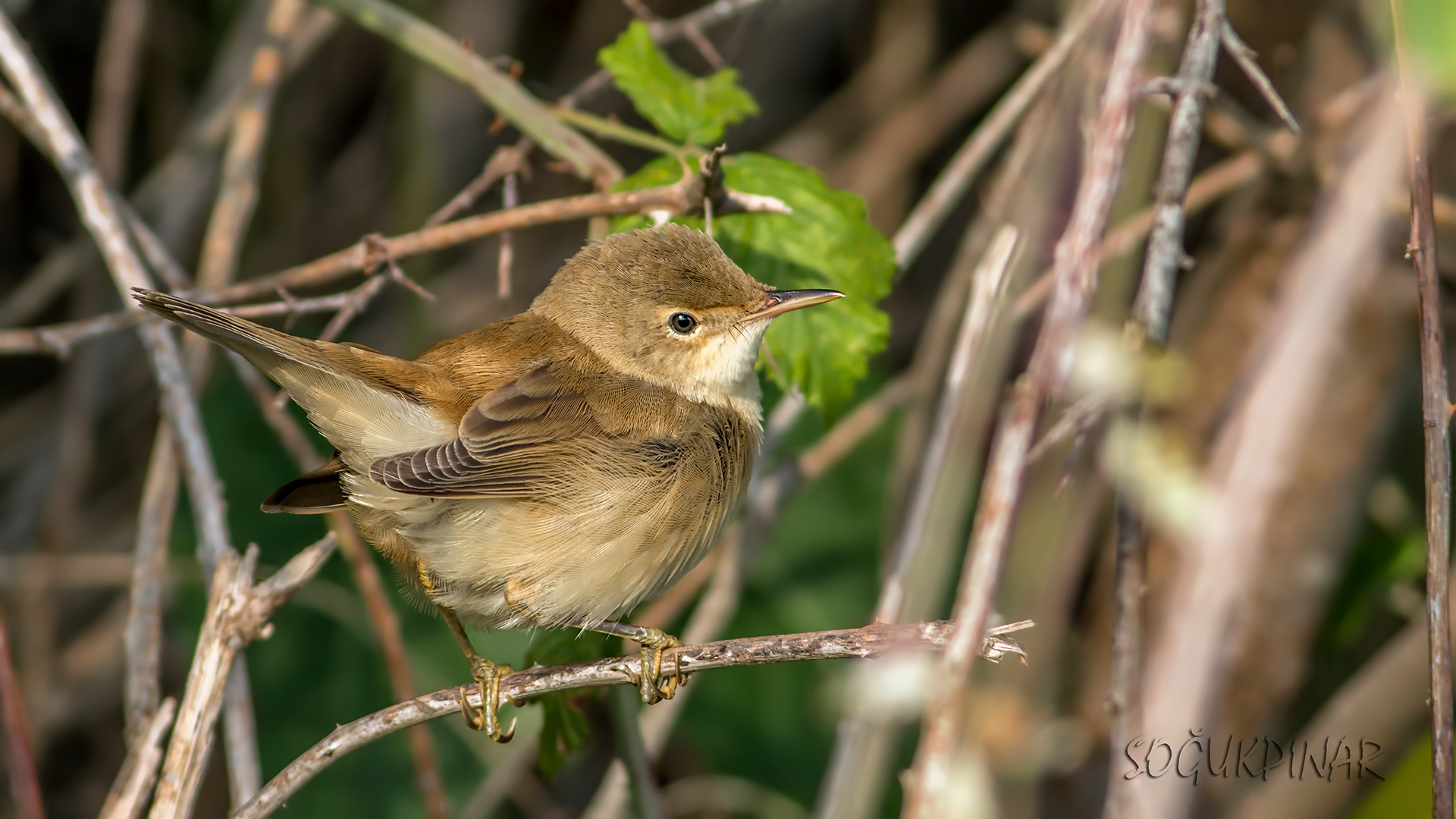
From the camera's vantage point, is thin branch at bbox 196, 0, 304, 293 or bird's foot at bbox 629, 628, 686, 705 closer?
bird's foot at bbox 629, 628, 686, 705

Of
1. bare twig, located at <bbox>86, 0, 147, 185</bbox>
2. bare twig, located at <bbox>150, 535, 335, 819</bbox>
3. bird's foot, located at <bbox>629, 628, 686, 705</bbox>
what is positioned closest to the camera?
bare twig, located at <bbox>150, 535, 335, 819</bbox>

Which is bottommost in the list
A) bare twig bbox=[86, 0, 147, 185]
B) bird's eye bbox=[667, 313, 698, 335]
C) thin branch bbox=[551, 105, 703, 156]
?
bird's eye bbox=[667, 313, 698, 335]

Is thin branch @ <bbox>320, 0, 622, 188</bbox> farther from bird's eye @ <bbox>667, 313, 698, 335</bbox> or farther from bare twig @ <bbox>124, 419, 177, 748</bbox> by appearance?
bare twig @ <bbox>124, 419, 177, 748</bbox>

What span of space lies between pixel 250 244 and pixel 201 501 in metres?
2.43

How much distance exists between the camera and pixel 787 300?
8.86 ft

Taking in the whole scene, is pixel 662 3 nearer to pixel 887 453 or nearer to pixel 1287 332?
pixel 887 453

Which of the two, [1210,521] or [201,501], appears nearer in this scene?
[1210,521]

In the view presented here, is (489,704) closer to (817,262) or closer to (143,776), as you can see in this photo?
(143,776)

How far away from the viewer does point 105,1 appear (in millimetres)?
4746

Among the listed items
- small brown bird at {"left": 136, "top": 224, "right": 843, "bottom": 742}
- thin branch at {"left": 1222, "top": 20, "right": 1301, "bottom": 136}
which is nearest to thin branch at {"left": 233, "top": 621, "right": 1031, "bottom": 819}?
small brown bird at {"left": 136, "top": 224, "right": 843, "bottom": 742}

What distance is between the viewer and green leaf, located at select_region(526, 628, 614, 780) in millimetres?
2426

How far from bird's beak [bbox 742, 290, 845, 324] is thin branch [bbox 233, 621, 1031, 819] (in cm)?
80

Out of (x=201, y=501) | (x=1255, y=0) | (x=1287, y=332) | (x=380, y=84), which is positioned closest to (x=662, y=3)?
(x=380, y=84)

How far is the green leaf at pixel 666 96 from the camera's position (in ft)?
8.89
